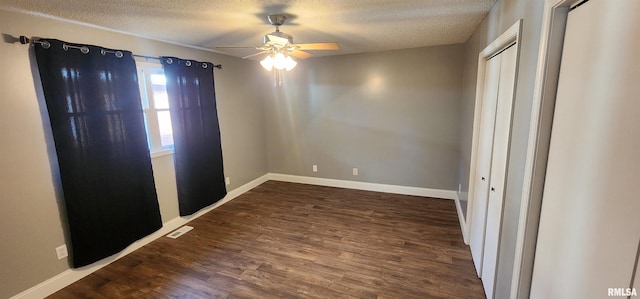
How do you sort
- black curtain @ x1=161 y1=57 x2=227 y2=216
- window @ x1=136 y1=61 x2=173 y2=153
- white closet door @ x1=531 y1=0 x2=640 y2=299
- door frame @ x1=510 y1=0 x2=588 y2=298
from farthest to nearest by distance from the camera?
black curtain @ x1=161 y1=57 x2=227 y2=216
window @ x1=136 y1=61 x2=173 y2=153
door frame @ x1=510 y1=0 x2=588 y2=298
white closet door @ x1=531 y1=0 x2=640 y2=299

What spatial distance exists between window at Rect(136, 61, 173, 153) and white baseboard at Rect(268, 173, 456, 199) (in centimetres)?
231

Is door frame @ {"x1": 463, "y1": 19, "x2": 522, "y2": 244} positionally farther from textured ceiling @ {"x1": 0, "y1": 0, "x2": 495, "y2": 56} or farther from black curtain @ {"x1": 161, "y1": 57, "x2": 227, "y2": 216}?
black curtain @ {"x1": 161, "y1": 57, "x2": 227, "y2": 216}

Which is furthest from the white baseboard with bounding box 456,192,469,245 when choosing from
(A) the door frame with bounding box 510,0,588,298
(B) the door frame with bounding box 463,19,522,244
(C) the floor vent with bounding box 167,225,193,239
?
(C) the floor vent with bounding box 167,225,193,239

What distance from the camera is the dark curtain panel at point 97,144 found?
7.32 feet

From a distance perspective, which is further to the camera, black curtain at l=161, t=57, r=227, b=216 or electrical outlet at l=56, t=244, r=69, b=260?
black curtain at l=161, t=57, r=227, b=216

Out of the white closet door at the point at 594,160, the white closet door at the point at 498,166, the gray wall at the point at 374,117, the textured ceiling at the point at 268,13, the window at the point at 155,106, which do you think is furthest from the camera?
the gray wall at the point at 374,117

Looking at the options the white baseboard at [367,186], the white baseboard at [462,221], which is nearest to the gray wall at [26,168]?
the white baseboard at [367,186]

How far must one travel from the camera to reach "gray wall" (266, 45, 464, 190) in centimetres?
393

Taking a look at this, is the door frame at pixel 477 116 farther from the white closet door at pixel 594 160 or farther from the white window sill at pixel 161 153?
the white window sill at pixel 161 153

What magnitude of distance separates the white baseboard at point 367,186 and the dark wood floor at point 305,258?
0.24 meters

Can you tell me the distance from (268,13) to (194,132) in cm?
206

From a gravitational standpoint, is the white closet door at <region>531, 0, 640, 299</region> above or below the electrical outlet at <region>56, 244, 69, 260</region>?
above

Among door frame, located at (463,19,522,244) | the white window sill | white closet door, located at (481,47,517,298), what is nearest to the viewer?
white closet door, located at (481,47,517,298)

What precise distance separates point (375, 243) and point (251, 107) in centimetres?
310
